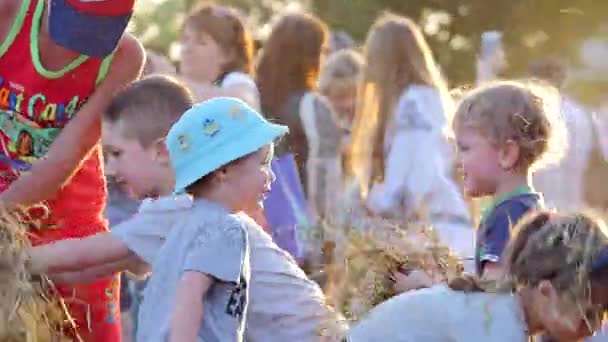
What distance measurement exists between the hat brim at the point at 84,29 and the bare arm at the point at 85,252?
21.1 inches

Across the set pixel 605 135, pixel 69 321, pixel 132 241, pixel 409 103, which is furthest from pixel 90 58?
pixel 605 135

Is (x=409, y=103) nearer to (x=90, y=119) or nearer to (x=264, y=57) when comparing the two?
(x=264, y=57)

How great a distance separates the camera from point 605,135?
9.31 metres

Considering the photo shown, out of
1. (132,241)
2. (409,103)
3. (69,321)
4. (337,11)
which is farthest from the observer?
(337,11)

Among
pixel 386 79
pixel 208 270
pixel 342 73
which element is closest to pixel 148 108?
pixel 208 270

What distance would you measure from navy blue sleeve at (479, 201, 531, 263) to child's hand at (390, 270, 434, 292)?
31cm

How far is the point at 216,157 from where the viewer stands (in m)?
4.50

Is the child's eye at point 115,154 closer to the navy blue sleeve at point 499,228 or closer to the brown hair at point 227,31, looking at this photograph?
the navy blue sleeve at point 499,228

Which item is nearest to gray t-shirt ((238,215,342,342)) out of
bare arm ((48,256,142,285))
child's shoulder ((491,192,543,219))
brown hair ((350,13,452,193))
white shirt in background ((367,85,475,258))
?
bare arm ((48,256,142,285))

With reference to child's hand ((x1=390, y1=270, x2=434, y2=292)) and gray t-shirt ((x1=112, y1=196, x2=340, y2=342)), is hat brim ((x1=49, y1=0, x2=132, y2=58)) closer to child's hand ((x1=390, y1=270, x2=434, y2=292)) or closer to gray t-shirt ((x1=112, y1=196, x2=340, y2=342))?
gray t-shirt ((x1=112, y1=196, x2=340, y2=342))

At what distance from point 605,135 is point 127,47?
4.82m

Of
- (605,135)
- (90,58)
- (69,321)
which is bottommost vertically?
(605,135)

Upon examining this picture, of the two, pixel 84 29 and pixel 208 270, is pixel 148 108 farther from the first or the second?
pixel 208 270

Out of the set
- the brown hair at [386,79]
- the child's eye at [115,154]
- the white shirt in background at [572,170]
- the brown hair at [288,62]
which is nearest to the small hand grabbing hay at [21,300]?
the child's eye at [115,154]
